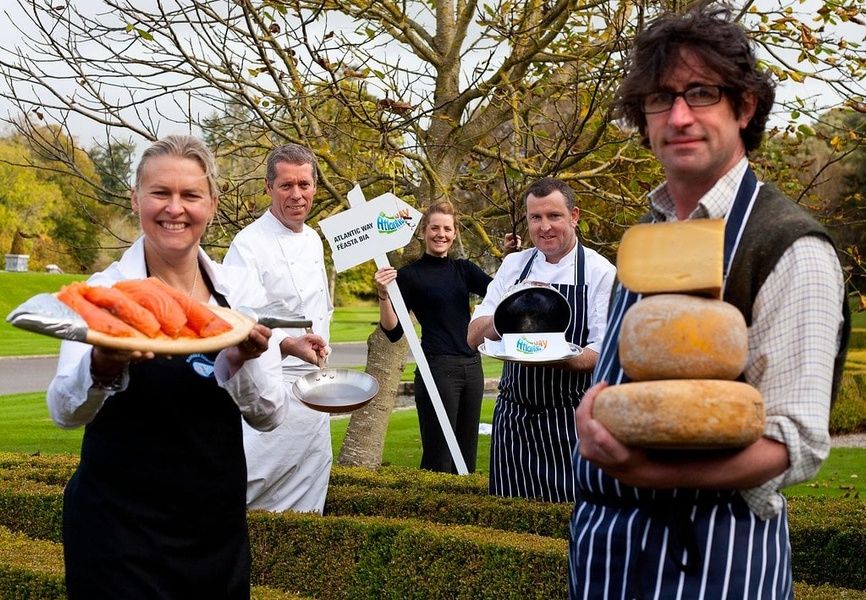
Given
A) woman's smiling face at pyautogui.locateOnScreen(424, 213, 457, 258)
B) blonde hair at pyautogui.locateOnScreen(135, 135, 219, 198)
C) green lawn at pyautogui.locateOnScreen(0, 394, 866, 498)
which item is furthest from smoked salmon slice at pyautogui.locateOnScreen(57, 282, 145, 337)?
green lawn at pyautogui.locateOnScreen(0, 394, 866, 498)

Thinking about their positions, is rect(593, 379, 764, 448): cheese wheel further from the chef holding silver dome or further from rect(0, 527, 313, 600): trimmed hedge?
the chef holding silver dome

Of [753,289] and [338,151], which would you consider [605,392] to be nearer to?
[753,289]

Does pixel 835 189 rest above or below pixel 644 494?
above

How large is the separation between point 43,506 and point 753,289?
17.0ft

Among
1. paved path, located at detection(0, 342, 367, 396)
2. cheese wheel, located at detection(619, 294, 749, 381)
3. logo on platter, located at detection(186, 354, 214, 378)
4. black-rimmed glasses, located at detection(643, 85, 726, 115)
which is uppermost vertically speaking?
black-rimmed glasses, located at detection(643, 85, 726, 115)

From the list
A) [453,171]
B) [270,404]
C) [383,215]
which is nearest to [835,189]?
[453,171]

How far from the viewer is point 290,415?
5.95 m

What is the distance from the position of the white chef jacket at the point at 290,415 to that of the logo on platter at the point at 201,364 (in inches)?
107

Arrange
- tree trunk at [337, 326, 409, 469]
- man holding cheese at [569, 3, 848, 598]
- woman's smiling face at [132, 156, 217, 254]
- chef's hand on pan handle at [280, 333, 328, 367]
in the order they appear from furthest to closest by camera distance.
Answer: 1. tree trunk at [337, 326, 409, 469]
2. chef's hand on pan handle at [280, 333, 328, 367]
3. woman's smiling face at [132, 156, 217, 254]
4. man holding cheese at [569, 3, 848, 598]

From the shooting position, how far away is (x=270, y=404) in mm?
3203

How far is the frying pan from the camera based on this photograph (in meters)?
4.98

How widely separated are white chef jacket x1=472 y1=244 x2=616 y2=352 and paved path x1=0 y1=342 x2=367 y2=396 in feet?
50.5

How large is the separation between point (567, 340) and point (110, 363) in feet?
10.8

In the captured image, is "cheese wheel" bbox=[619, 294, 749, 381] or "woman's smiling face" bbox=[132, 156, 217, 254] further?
"woman's smiling face" bbox=[132, 156, 217, 254]
